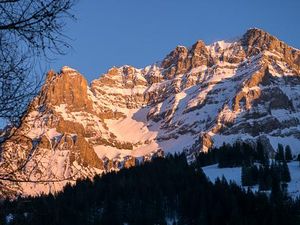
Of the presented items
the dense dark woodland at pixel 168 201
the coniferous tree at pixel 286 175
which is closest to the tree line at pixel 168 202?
the dense dark woodland at pixel 168 201

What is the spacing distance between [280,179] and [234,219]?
42731 mm

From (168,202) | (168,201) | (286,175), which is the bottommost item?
(168,202)

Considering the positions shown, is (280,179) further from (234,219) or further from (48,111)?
(48,111)

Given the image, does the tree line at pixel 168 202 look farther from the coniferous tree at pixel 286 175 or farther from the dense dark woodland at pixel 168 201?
the coniferous tree at pixel 286 175

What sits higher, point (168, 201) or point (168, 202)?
point (168, 201)

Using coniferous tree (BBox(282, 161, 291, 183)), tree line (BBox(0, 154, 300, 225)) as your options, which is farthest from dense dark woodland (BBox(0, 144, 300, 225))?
coniferous tree (BBox(282, 161, 291, 183))

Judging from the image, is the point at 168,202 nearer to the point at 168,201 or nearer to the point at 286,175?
the point at 168,201

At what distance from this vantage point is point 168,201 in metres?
119

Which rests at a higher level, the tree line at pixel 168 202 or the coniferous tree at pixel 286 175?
the coniferous tree at pixel 286 175

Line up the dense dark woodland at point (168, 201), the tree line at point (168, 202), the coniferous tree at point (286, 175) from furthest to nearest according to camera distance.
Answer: the coniferous tree at point (286, 175)
the dense dark woodland at point (168, 201)
the tree line at point (168, 202)

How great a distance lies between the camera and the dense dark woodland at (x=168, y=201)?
331 feet

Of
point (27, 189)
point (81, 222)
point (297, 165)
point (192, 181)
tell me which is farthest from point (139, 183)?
point (27, 189)

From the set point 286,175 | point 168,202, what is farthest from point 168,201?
point 286,175

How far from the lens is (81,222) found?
11075 cm
